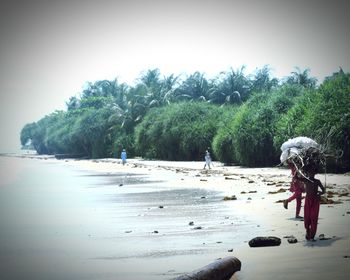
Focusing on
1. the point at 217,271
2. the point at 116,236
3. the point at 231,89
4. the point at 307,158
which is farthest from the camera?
the point at 231,89

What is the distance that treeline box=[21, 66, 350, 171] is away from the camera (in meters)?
24.9

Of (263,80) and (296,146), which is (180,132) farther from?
(296,146)

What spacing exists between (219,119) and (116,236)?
37365 mm

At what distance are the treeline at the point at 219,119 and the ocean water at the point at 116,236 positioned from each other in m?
3.25

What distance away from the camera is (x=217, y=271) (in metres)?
5.77

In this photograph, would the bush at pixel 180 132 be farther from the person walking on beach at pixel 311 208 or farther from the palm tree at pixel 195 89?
the person walking on beach at pixel 311 208

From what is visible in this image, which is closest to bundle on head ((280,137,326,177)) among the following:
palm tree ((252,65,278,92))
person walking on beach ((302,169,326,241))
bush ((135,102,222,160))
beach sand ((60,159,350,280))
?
person walking on beach ((302,169,326,241))

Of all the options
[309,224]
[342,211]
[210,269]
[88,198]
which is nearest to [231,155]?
[88,198]

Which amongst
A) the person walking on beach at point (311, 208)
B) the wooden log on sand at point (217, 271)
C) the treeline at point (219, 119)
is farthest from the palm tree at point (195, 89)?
the wooden log on sand at point (217, 271)

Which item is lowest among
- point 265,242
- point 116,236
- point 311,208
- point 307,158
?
point 116,236

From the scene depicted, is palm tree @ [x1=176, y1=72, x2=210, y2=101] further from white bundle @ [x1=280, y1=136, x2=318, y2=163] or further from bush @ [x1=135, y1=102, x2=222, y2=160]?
white bundle @ [x1=280, y1=136, x2=318, y2=163]

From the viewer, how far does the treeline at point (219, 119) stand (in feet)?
81.6

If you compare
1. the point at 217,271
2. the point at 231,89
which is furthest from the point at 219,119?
the point at 217,271

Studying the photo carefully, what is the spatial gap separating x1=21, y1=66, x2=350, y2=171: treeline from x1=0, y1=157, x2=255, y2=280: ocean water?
3.25m
